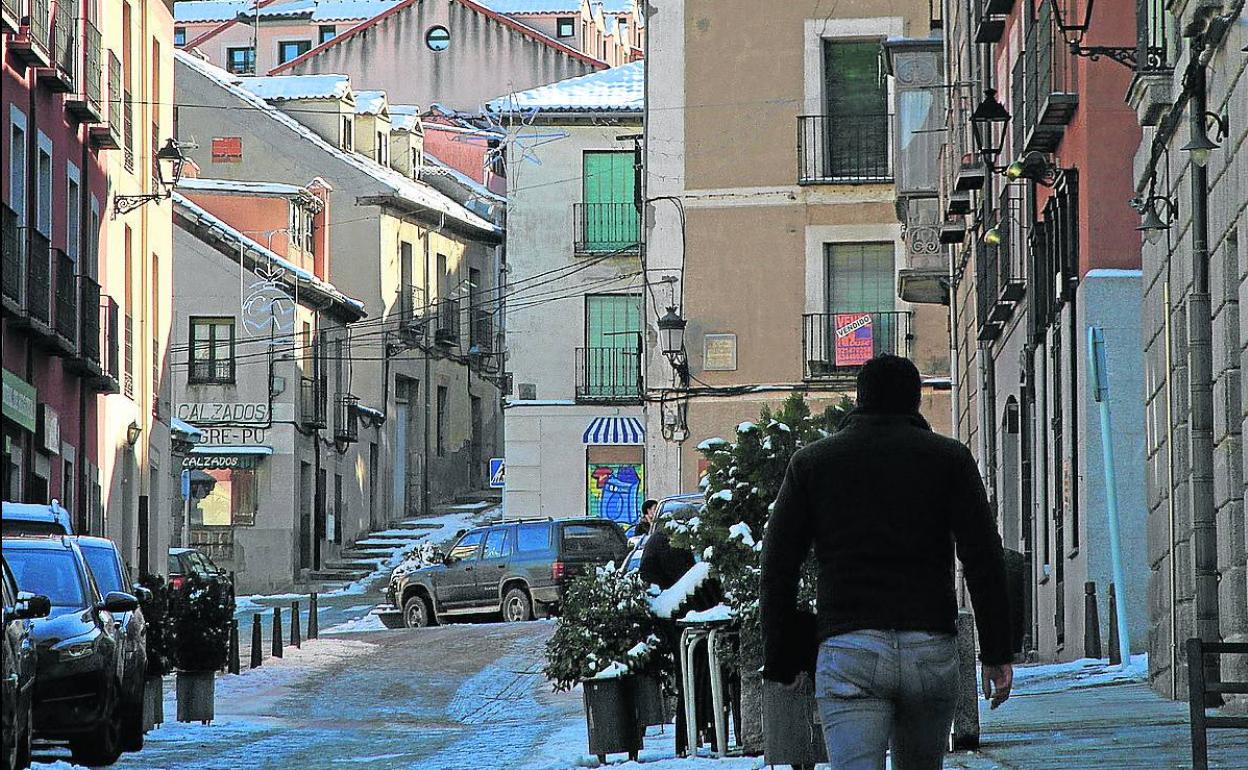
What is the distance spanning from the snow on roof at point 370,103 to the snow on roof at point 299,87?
0.59 meters

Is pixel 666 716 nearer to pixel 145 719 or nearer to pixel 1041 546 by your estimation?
pixel 145 719

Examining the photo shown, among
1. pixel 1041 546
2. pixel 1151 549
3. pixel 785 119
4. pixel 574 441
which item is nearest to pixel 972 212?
pixel 1041 546

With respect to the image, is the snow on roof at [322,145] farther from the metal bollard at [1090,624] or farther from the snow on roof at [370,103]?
the metal bollard at [1090,624]

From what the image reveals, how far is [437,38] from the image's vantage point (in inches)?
2785

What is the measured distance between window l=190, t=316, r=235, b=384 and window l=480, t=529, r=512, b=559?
18.0 m

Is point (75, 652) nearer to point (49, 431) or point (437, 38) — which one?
point (49, 431)

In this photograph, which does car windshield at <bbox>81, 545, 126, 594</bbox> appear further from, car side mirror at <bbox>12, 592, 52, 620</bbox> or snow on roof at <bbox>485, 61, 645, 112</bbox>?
snow on roof at <bbox>485, 61, 645, 112</bbox>

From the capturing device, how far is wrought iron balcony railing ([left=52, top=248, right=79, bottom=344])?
28.3 metres

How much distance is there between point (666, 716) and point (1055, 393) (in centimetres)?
771

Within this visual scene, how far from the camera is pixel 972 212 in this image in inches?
1176

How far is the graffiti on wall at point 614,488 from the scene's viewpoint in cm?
4619

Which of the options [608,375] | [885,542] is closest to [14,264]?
[885,542]

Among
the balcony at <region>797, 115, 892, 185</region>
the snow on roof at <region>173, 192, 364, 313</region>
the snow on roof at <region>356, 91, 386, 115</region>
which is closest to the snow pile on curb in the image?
the balcony at <region>797, 115, 892, 185</region>

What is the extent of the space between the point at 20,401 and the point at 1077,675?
1323 cm
